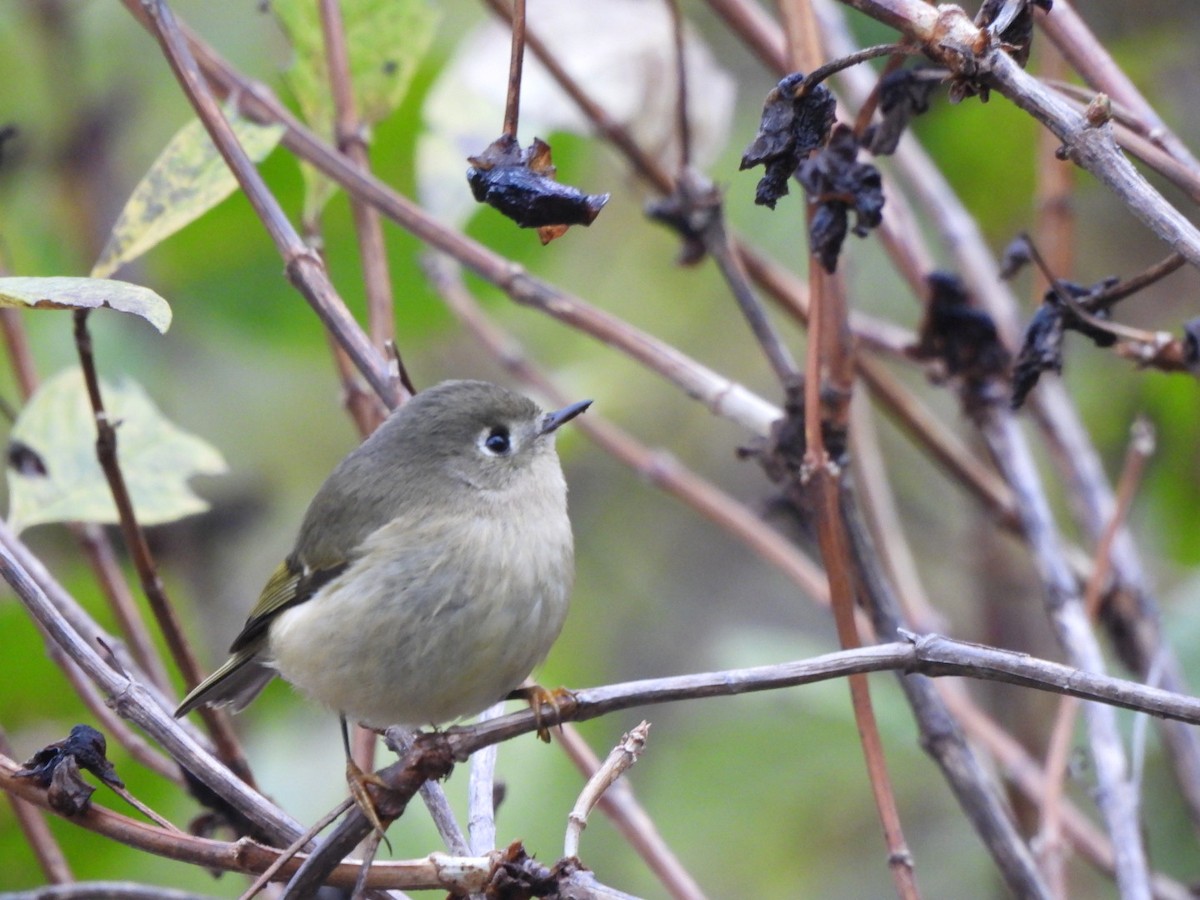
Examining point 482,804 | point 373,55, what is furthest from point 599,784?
Answer: point 373,55

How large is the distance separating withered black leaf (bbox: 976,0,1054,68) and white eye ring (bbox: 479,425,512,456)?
1073mm

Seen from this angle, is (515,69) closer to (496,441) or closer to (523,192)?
(523,192)

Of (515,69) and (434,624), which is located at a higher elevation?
(515,69)

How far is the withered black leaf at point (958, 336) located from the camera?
1.96 meters

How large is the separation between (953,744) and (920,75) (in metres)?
0.77

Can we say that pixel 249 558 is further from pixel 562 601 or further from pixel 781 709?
pixel 562 601

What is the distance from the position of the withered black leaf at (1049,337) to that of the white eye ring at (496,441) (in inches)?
32.1

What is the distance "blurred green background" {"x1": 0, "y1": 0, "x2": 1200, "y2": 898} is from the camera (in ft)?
8.68

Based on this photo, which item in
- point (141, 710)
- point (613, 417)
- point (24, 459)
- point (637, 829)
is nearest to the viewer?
point (141, 710)

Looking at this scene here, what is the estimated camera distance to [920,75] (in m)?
1.52

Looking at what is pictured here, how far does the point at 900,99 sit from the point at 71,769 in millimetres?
1089

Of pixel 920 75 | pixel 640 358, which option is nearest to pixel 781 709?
pixel 640 358

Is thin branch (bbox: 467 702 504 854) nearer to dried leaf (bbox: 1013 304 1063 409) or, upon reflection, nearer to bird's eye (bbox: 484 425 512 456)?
bird's eye (bbox: 484 425 512 456)

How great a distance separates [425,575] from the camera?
179cm
